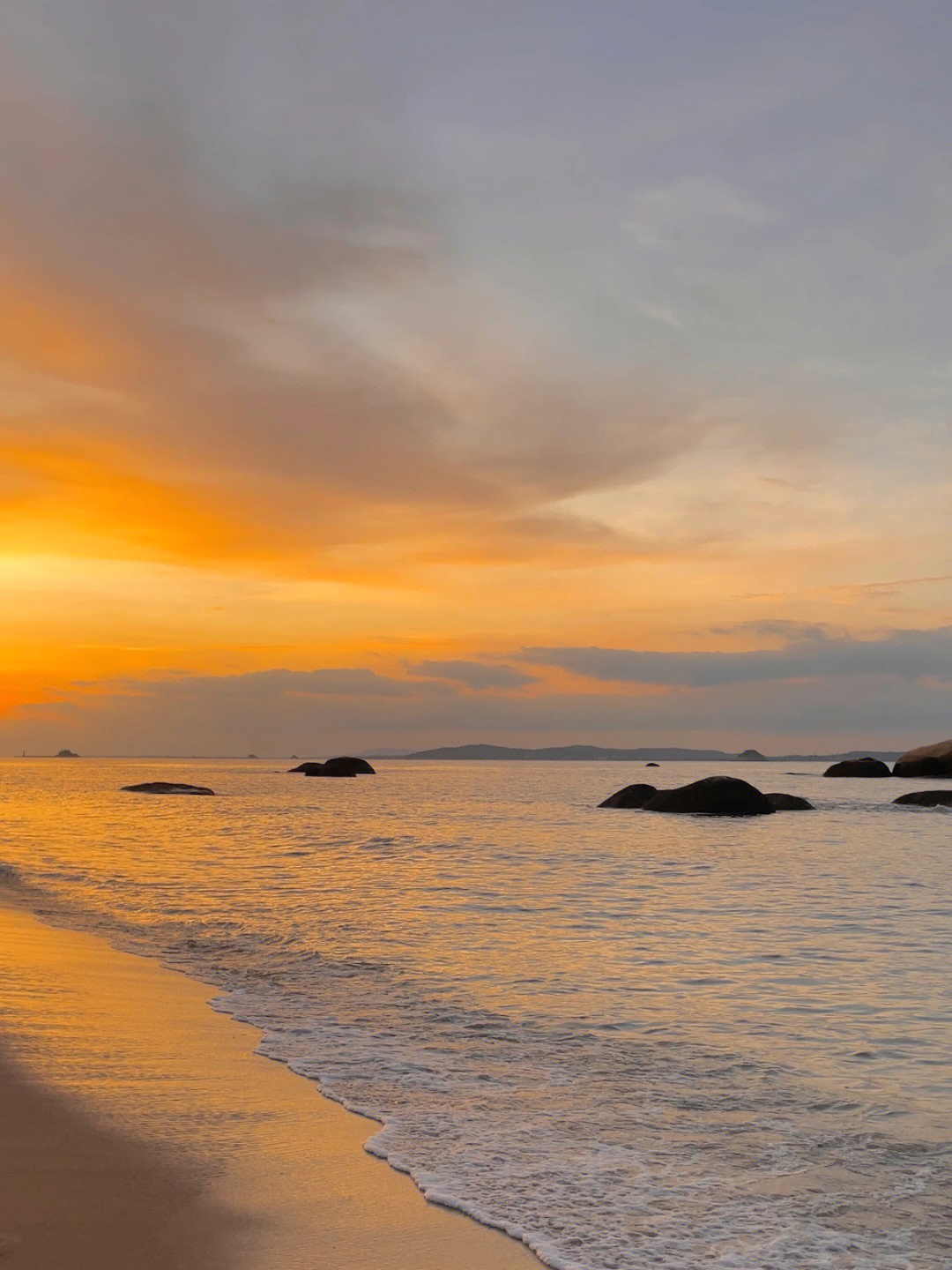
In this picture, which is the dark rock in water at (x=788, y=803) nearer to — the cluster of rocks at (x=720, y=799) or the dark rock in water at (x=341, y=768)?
the cluster of rocks at (x=720, y=799)

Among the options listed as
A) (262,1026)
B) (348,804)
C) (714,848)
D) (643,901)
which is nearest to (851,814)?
(714,848)

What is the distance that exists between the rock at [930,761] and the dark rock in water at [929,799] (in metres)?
35.9

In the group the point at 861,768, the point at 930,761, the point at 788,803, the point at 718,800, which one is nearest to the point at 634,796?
the point at 718,800

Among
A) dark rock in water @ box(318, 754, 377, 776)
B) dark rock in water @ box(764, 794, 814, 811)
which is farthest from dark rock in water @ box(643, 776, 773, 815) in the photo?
dark rock in water @ box(318, 754, 377, 776)

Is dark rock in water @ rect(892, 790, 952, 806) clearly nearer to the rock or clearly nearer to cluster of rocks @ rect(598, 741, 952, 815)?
cluster of rocks @ rect(598, 741, 952, 815)

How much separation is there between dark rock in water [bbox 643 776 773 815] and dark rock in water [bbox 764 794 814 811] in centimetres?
153

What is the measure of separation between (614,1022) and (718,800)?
141ft

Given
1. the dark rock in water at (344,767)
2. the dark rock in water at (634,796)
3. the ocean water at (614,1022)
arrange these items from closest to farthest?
the ocean water at (614,1022) < the dark rock in water at (634,796) < the dark rock in water at (344,767)

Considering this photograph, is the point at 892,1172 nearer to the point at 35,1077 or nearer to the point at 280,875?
the point at 35,1077

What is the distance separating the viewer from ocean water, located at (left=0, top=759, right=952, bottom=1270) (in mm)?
5918

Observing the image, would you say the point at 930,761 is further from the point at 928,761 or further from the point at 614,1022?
the point at 614,1022

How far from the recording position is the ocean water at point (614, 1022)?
5.92m

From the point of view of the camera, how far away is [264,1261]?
4.93m

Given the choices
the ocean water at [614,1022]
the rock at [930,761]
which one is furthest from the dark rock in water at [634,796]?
the rock at [930,761]
